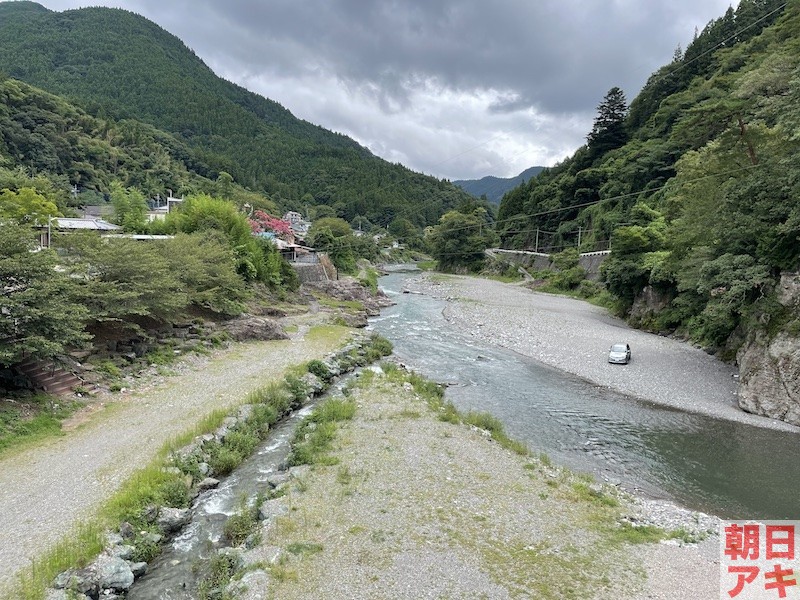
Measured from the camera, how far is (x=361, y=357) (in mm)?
21672

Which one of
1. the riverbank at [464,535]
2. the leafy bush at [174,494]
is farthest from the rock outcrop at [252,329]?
the leafy bush at [174,494]

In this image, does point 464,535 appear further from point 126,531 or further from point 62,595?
point 62,595

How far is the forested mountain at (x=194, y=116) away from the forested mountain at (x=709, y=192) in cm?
7269

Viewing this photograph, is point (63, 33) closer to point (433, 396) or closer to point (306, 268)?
point (306, 268)

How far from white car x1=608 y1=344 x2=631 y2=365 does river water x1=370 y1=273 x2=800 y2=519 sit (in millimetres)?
2676

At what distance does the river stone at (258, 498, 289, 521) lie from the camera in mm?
8531

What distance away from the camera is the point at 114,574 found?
22.6 ft

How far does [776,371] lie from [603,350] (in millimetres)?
8841

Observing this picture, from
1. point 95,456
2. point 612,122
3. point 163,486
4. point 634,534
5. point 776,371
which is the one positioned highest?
point 612,122

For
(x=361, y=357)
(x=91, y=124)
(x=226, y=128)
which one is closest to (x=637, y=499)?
(x=361, y=357)

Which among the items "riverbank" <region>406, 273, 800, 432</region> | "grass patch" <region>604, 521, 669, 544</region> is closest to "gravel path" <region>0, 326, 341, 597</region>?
"grass patch" <region>604, 521, 669, 544</region>

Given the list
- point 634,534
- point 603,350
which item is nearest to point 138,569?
point 634,534

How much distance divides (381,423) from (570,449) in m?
5.66

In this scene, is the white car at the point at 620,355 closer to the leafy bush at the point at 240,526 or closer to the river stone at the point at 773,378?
the river stone at the point at 773,378
